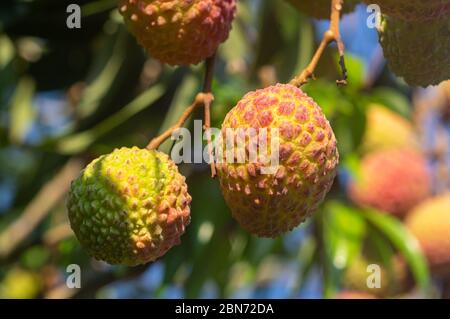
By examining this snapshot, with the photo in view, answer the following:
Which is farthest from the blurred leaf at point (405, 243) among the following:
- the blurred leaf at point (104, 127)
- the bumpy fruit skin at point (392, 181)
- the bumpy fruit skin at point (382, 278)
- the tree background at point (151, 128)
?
the blurred leaf at point (104, 127)

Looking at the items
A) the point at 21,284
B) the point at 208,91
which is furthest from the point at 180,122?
the point at 21,284

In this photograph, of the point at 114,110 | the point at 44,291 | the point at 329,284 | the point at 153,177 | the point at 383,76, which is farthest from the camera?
the point at 383,76

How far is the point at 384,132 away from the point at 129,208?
129 cm

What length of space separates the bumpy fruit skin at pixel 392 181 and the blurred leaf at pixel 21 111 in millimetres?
727

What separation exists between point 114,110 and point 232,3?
0.75 m

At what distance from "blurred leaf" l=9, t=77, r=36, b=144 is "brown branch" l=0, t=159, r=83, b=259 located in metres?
0.10

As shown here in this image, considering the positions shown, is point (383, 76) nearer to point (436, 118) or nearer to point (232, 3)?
point (436, 118)

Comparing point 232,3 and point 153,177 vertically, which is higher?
point 232,3

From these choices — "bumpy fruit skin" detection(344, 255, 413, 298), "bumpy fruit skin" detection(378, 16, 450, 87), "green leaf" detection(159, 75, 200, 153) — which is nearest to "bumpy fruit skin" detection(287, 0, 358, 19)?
"bumpy fruit skin" detection(378, 16, 450, 87)

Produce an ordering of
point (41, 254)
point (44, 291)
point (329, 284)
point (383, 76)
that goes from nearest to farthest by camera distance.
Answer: point (329, 284), point (41, 254), point (44, 291), point (383, 76)

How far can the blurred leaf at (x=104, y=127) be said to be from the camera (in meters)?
1.49

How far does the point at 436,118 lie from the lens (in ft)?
6.70

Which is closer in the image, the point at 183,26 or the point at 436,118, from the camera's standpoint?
the point at 183,26

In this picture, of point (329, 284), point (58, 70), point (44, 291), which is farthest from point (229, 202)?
point (44, 291)
